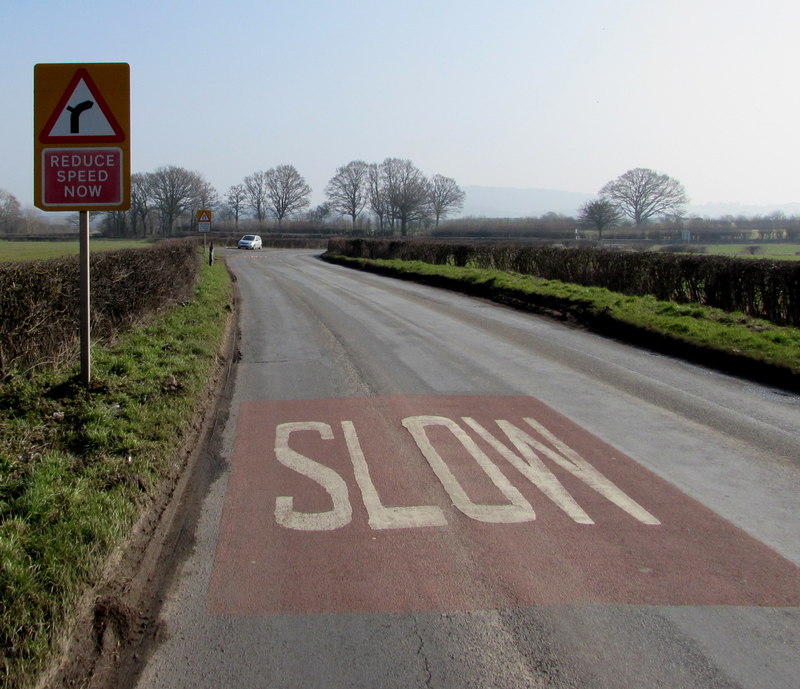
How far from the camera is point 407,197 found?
109 metres

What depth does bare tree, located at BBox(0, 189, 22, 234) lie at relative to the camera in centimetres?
7744

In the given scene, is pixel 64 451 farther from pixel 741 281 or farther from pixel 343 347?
pixel 741 281

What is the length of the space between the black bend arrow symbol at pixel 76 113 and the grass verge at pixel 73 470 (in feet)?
8.46

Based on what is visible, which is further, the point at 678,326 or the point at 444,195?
the point at 444,195

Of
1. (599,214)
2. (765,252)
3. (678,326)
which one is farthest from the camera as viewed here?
(599,214)

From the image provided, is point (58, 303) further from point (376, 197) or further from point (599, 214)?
point (376, 197)

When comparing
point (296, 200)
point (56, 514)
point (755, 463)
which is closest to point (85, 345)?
point (56, 514)

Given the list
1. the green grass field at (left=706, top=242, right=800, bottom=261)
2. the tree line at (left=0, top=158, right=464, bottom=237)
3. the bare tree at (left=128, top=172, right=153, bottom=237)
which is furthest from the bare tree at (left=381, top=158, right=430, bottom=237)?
the green grass field at (left=706, top=242, right=800, bottom=261)

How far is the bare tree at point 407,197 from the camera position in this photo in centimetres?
10844

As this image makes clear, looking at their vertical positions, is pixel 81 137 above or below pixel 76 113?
below

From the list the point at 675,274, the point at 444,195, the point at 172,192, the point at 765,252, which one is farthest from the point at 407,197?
the point at 675,274

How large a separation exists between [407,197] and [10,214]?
173 ft

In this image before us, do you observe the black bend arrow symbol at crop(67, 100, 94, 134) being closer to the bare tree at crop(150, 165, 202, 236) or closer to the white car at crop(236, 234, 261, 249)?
the white car at crop(236, 234, 261, 249)

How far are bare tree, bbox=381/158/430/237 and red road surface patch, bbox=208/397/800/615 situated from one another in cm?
9849
